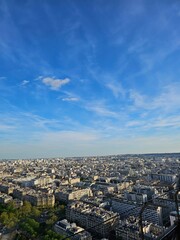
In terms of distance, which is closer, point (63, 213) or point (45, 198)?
point (63, 213)

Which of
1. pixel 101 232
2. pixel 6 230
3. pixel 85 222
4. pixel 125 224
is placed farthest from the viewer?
pixel 85 222

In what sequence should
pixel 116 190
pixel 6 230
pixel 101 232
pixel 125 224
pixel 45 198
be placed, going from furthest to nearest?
pixel 116 190 → pixel 45 198 → pixel 6 230 → pixel 101 232 → pixel 125 224

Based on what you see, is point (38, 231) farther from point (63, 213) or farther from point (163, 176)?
point (163, 176)

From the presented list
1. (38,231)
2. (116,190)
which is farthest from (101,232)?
(116,190)

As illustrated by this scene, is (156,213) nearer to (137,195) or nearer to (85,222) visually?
(85,222)

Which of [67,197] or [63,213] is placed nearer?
[63,213]

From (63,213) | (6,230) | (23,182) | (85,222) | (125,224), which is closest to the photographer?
(125,224)

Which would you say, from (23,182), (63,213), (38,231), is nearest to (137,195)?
(63,213)

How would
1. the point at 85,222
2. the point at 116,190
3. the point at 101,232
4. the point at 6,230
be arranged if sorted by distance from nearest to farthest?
the point at 101,232
the point at 6,230
the point at 85,222
the point at 116,190
